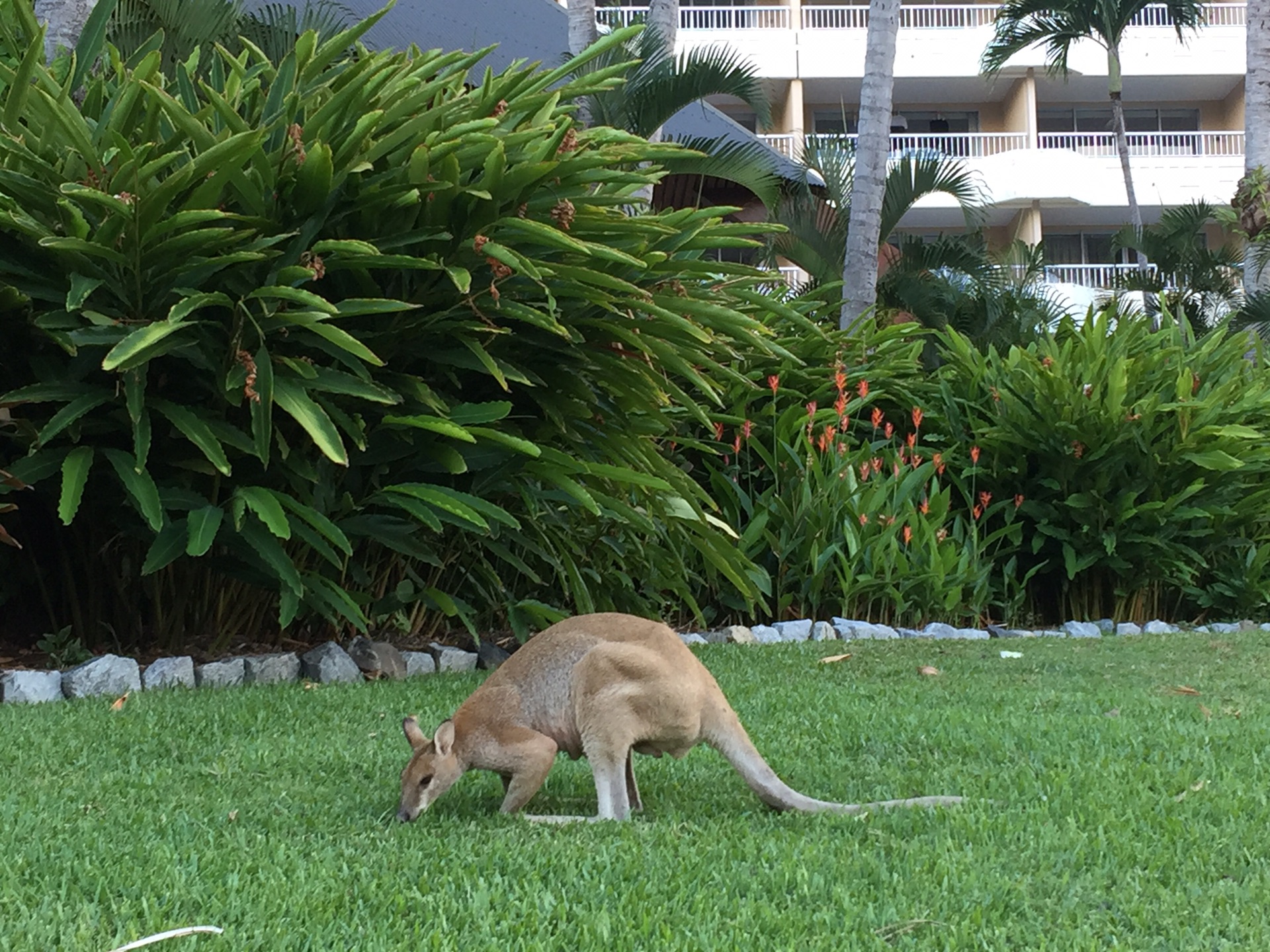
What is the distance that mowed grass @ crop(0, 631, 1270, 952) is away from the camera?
2168mm

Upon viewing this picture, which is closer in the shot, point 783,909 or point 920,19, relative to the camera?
point 783,909

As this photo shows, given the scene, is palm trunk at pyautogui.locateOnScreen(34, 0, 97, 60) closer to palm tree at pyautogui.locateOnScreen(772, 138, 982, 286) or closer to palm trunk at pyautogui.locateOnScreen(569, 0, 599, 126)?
palm trunk at pyautogui.locateOnScreen(569, 0, 599, 126)

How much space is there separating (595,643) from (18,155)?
2.78 meters

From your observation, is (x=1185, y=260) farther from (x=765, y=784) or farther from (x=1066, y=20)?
(x=765, y=784)

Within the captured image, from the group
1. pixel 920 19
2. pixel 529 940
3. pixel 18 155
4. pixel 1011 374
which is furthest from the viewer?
pixel 920 19

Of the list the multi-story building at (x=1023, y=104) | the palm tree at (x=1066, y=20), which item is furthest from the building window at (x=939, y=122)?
the palm tree at (x=1066, y=20)

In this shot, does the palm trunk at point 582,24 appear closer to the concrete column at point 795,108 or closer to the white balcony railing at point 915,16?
the concrete column at point 795,108

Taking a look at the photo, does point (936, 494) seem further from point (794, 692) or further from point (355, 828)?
point (355, 828)

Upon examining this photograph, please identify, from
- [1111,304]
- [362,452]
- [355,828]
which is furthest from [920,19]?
[355,828]

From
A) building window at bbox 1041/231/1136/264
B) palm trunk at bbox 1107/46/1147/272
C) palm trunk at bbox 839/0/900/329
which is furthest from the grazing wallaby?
building window at bbox 1041/231/1136/264

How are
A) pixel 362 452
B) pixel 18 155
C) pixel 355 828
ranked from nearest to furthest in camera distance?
pixel 355 828
pixel 18 155
pixel 362 452

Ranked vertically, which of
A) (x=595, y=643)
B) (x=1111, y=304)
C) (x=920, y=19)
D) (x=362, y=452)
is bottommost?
(x=595, y=643)

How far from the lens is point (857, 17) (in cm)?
3291

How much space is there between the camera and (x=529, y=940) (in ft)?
6.84
